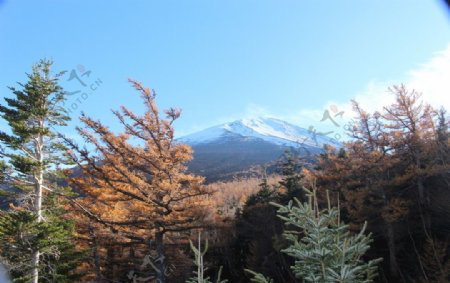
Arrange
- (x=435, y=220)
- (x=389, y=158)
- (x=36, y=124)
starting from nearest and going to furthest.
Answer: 1. (x=36, y=124)
2. (x=435, y=220)
3. (x=389, y=158)

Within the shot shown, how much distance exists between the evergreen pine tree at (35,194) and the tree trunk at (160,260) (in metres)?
5.12

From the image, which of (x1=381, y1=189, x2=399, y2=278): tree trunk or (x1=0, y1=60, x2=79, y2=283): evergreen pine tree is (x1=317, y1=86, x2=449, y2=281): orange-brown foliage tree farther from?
(x1=0, y1=60, x2=79, y2=283): evergreen pine tree

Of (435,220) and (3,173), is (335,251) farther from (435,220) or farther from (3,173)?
(435,220)

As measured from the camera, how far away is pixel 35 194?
19734 millimetres

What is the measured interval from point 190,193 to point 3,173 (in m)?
9.70

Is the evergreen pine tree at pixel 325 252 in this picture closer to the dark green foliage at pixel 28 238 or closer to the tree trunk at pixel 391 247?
the dark green foliage at pixel 28 238

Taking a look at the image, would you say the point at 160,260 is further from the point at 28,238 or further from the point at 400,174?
the point at 400,174

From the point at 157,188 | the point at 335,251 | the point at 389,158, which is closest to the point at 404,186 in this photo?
the point at 389,158

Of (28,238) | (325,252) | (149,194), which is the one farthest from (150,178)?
(325,252)

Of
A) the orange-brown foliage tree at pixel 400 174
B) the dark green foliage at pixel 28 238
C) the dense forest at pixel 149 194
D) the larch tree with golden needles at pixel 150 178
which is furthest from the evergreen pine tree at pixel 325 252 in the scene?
the orange-brown foliage tree at pixel 400 174

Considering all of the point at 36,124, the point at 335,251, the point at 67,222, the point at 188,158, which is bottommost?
the point at 335,251

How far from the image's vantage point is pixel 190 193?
17.9 m

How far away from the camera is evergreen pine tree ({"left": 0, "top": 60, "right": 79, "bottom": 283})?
19.0 m

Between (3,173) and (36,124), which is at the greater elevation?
(36,124)
